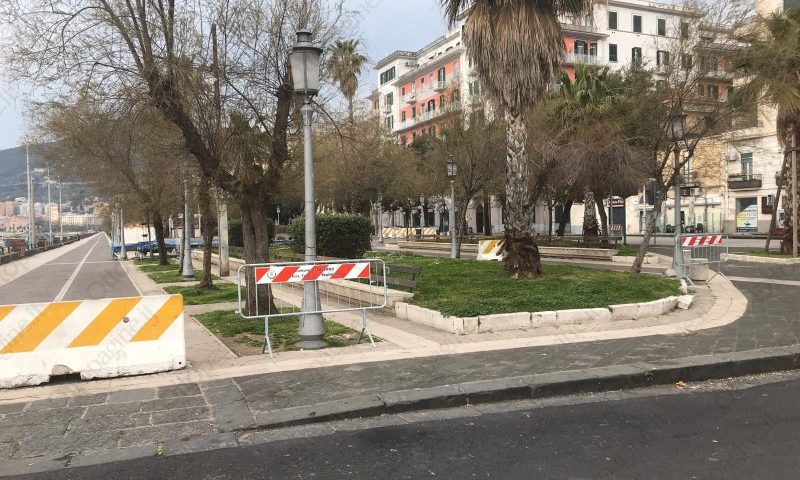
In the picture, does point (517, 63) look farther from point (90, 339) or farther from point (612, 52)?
point (612, 52)

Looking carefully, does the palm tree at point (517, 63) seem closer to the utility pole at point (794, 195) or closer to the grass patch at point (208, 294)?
the grass patch at point (208, 294)

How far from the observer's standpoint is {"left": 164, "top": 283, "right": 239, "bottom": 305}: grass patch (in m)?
14.9

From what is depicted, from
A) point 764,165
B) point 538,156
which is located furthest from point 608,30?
point 538,156

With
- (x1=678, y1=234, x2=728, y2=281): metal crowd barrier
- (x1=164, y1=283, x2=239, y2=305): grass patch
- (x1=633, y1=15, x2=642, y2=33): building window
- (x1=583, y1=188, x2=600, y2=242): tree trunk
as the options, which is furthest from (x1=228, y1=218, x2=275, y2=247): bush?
(x1=633, y1=15, x2=642, y2=33): building window

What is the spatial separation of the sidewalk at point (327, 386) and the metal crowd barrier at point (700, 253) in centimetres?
570

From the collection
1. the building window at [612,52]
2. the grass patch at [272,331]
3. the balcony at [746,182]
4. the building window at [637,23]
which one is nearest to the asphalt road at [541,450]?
the grass patch at [272,331]

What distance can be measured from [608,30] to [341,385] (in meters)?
56.8

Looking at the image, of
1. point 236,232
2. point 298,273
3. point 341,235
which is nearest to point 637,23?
point 236,232

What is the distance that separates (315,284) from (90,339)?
2848 mm

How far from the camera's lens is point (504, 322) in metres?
9.23

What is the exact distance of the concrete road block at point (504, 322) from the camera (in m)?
9.12

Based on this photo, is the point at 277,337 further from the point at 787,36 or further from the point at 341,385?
the point at 787,36

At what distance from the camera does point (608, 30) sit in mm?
55312

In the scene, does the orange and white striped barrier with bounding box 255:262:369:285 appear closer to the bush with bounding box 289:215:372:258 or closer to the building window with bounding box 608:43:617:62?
the bush with bounding box 289:215:372:258
